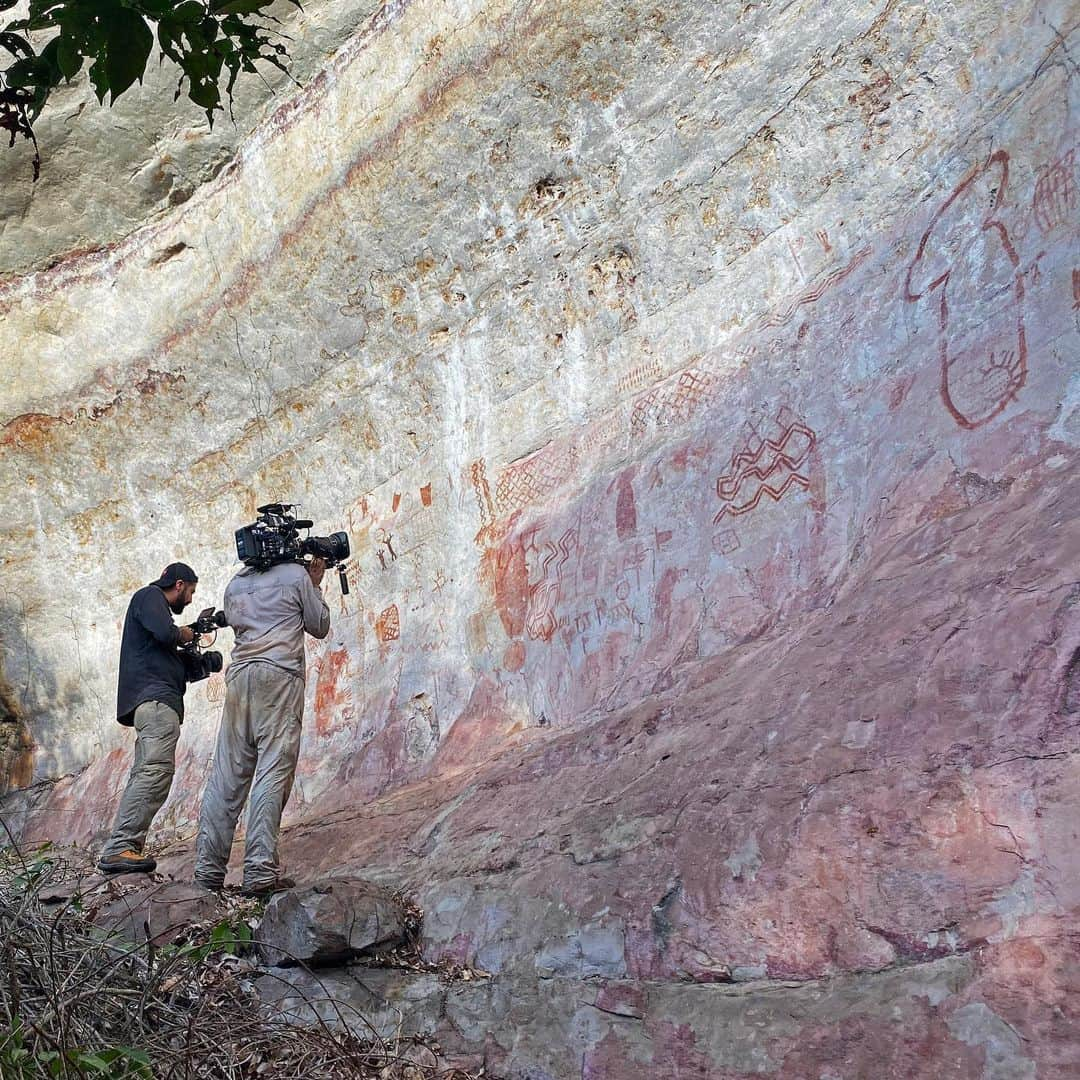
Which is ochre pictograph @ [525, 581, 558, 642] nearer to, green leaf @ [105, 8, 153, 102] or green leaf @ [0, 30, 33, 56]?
green leaf @ [0, 30, 33, 56]

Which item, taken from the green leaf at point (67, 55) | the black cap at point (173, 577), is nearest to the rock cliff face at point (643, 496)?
the black cap at point (173, 577)

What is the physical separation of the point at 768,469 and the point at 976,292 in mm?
1181

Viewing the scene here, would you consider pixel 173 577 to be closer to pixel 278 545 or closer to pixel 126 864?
pixel 278 545

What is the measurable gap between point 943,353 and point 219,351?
19.1ft

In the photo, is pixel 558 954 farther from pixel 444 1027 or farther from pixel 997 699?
pixel 997 699

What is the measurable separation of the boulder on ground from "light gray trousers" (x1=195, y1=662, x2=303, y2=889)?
874 mm

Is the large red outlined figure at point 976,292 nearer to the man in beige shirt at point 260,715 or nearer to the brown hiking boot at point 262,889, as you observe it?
the man in beige shirt at point 260,715

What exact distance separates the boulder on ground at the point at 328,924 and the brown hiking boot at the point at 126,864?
1.44 meters

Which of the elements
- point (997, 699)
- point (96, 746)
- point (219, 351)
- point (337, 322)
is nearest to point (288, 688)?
point (997, 699)

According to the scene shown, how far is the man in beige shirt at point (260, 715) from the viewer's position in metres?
5.01

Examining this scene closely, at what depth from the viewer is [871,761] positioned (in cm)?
336

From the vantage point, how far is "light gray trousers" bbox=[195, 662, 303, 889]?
5043mm

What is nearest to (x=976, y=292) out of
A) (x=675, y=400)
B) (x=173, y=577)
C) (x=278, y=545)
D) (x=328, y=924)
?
(x=675, y=400)

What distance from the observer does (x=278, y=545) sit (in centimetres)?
552
